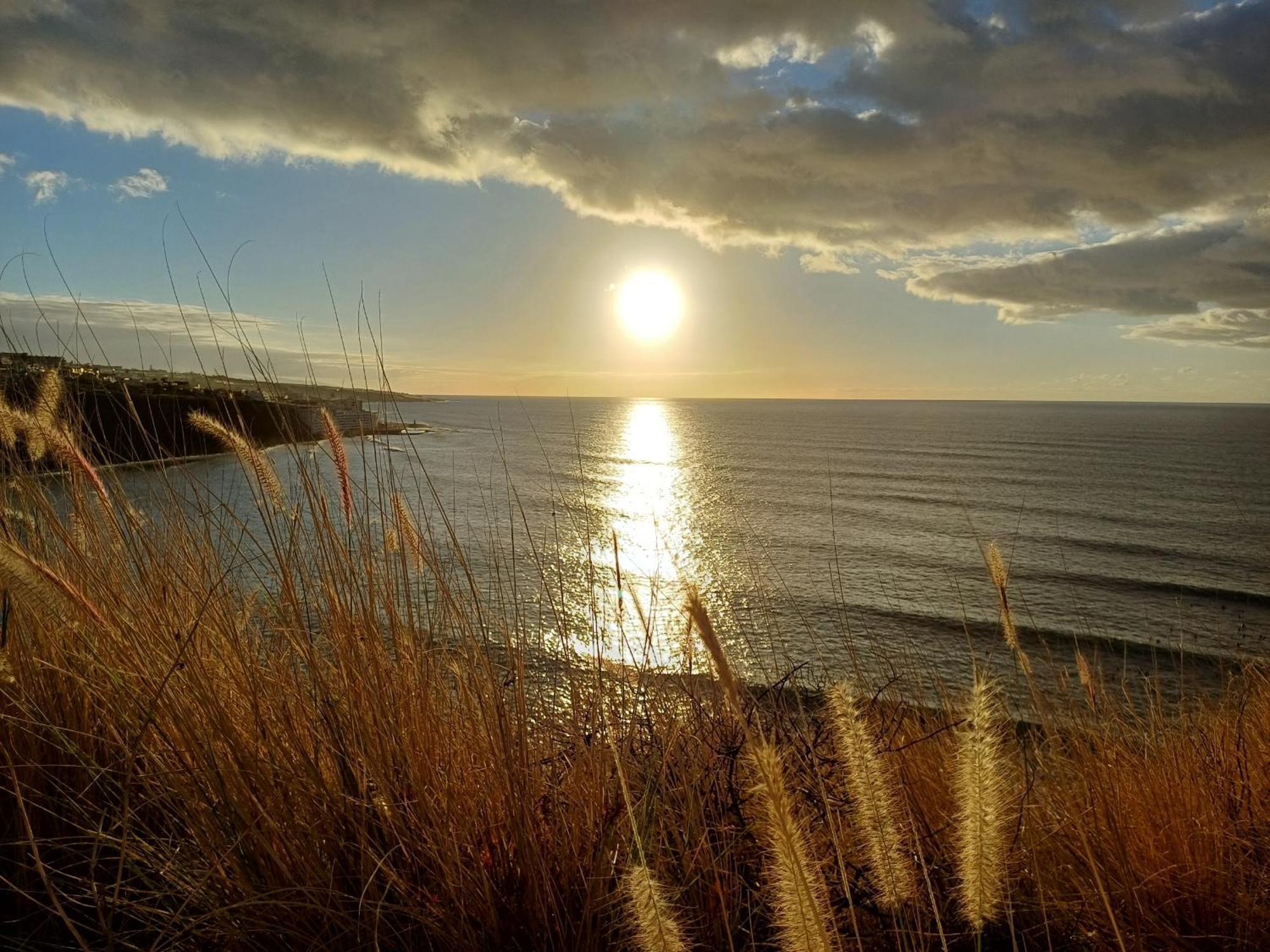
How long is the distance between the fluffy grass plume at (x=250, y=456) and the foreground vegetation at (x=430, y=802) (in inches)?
0.6

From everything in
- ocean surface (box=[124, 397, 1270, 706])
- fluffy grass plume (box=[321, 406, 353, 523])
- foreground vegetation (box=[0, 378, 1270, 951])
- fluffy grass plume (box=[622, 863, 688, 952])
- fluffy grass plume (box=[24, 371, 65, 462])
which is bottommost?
ocean surface (box=[124, 397, 1270, 706])

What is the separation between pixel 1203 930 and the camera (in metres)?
1.91

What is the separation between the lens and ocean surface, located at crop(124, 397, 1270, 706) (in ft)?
19.9

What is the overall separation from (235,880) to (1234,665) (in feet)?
49.5

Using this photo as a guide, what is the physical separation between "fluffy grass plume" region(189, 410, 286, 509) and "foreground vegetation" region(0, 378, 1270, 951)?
2 centimetres

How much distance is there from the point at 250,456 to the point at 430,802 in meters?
1.17

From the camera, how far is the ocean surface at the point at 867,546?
6.07 metres

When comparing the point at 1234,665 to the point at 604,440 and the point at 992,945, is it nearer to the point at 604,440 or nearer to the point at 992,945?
the point at 992,945

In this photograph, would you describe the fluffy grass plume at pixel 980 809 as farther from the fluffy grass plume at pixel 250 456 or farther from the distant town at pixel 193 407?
the fluffy grass plume at pixel 250 456

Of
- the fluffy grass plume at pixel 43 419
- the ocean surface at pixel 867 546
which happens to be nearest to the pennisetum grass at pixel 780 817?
the ocean surface at pixel 867 546

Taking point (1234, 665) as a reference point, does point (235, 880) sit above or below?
above

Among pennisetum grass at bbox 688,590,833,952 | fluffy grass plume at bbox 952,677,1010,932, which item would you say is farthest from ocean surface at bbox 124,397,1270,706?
fluffy grass plume at bbox 952,677,1010,932

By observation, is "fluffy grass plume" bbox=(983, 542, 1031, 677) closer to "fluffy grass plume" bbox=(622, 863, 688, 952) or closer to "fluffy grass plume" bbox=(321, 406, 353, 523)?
"fluffy grass plume" bbox=(622, 863, 688, 952)

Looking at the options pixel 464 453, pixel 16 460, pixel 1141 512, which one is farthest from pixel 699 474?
pixel 16 460
